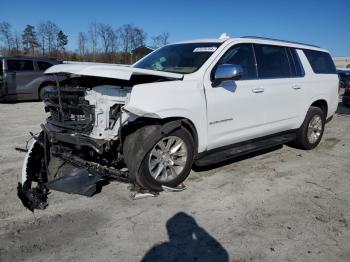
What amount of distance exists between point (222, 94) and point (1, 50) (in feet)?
134

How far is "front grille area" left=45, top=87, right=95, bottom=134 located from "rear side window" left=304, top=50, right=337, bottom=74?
4.24m

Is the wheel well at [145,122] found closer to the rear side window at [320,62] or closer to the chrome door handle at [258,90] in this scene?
the chrome door handle at [258,90]

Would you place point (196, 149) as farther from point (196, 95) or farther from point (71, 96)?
point (71, 96)

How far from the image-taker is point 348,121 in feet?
35.0

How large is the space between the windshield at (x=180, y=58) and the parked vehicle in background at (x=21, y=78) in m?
7.44

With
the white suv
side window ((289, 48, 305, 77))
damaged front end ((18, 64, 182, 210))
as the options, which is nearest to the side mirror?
the white suv

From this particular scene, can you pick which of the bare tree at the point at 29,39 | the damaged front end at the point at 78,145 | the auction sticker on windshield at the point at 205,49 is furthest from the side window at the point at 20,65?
the bare tree at the point at 29,39

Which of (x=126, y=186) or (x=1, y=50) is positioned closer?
(x=126, y=186)

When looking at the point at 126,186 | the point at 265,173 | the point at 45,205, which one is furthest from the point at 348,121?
the point at 45,205

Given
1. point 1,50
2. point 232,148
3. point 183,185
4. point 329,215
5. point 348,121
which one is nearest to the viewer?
point 329,215

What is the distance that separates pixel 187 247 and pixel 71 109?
2.19 m

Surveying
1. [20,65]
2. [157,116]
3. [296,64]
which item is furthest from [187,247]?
[20,65]

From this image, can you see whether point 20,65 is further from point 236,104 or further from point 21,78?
point 236,104

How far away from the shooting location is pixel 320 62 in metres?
6.74
